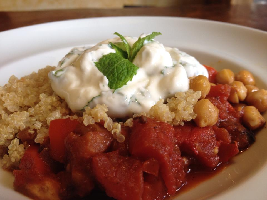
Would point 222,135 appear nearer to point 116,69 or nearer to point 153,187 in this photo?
point 153,187

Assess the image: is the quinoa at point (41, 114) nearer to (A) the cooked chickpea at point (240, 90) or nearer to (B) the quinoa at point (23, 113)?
(B) the quinoa at point (23, 113)

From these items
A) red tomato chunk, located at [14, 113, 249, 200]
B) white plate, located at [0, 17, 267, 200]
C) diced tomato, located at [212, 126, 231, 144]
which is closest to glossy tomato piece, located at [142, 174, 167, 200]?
red tomato chunk, located at [14, 113, 249, 200]

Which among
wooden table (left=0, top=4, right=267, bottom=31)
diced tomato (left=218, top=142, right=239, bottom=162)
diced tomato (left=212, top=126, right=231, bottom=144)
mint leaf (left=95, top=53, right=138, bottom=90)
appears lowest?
diced tomato (left=218, top=142, right=239, bottom=162)

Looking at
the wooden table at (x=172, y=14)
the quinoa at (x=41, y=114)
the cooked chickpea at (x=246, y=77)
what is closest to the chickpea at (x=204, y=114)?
the quinoa at (x=41, y=114)

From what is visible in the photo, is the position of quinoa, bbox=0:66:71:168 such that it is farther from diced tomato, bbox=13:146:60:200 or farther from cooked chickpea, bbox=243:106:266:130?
cooked chickpea, bbox=243:106:266:130

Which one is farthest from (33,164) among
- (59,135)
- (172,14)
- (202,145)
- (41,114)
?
(172,14)

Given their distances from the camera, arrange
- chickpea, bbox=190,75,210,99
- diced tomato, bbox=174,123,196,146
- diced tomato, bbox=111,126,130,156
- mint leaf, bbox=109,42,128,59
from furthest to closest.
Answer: mint leaf, bbox=109,42,128,59 < chickpea, bbox=190,75,210,99 < diced tomato, bbox=174,123,196,146 < diced tomato, bbox=111,126,130,156

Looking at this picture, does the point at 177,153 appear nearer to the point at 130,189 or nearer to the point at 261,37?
the point at 130,189
